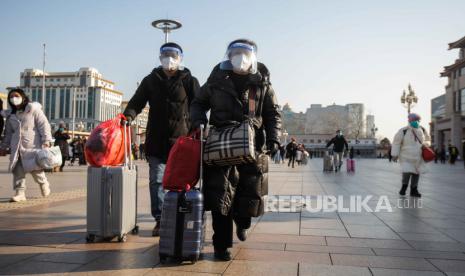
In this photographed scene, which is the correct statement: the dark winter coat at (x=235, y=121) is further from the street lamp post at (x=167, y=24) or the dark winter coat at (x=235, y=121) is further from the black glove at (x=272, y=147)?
Answer: the street lamp post at (x=167, y=24)

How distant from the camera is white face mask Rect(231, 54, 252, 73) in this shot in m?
3.87

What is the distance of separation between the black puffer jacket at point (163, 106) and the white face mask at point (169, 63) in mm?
138

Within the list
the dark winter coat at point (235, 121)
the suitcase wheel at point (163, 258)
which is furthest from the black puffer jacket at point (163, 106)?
the suitcase wheel at point (163, 258)

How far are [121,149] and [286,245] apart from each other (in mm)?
2000

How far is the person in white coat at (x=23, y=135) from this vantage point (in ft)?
23.2

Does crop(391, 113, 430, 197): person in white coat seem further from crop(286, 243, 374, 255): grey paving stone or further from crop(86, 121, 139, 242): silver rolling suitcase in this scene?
crop(86, 121, 139, 242): silver rolling suitcase

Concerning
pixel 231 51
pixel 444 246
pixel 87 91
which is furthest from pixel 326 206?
pixel 87 91

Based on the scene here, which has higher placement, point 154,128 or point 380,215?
point 154,128

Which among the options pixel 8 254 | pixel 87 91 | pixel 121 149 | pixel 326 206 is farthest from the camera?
pixel 87 91

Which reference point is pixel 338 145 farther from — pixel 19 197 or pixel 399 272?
pixel 399 272

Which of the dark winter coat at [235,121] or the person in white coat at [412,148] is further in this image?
the person in white coat at [412,148]

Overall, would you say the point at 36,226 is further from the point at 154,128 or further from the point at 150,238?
the point at 154,128

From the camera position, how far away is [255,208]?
379 centimetres

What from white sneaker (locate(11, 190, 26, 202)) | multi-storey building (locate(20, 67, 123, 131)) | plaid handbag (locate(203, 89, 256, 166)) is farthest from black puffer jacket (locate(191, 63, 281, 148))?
multi-storey building (locate(20, 67, 123, 131))
